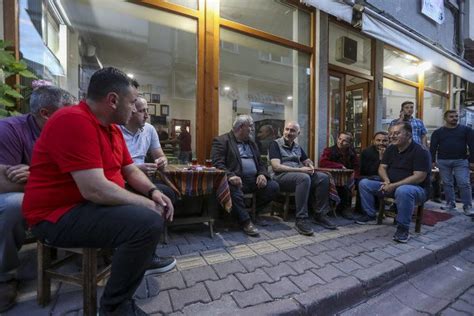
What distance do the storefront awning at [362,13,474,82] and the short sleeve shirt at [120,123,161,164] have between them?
3538mm

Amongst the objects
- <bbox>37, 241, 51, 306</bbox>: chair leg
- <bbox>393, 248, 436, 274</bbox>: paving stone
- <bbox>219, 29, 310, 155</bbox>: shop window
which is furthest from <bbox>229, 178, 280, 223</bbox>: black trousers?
<bbox>37, 241, 51, 306</bbox>: chair leg

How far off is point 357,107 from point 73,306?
607 cm

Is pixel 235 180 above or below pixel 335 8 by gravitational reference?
below

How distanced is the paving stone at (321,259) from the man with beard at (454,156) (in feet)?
12.1

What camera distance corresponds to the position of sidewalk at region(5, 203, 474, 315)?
73.5 inches

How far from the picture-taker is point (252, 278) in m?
2.24

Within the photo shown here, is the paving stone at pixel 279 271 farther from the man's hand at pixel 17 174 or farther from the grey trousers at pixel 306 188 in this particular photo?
the man's hand at pixel 17 174

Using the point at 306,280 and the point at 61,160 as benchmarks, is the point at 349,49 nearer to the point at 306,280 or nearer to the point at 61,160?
the point at 306,280

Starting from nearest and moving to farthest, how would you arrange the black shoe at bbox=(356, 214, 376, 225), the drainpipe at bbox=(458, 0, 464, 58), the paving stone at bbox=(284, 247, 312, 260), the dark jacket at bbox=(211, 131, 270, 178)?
the paving stone at bbox=(284, 247, 312, 260) → the dark jacket at bbox=(211, 131, 270, 178) → the black shoe at bbox=(356, 214, 376, 225) → the drainpipe at bbox=(458, 0, 464, 58)

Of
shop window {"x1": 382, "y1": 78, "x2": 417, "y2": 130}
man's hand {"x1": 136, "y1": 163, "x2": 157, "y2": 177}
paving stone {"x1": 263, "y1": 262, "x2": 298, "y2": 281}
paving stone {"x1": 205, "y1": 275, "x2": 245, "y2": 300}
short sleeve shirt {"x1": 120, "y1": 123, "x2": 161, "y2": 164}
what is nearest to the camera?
paving stone {"x1": 205, "y1": 275, "x2": 245, "y2": 300}

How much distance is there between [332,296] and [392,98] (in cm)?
608

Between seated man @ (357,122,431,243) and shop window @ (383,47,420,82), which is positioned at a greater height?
shop window @ (383,47,420,82)

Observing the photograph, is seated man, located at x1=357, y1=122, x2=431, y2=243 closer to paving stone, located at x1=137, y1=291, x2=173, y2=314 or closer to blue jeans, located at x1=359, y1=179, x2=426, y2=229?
blue jeans, located at x1=359, y1=179, x2=426, y2=229

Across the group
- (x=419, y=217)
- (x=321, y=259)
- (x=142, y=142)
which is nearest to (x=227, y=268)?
(x=321, y=259)
